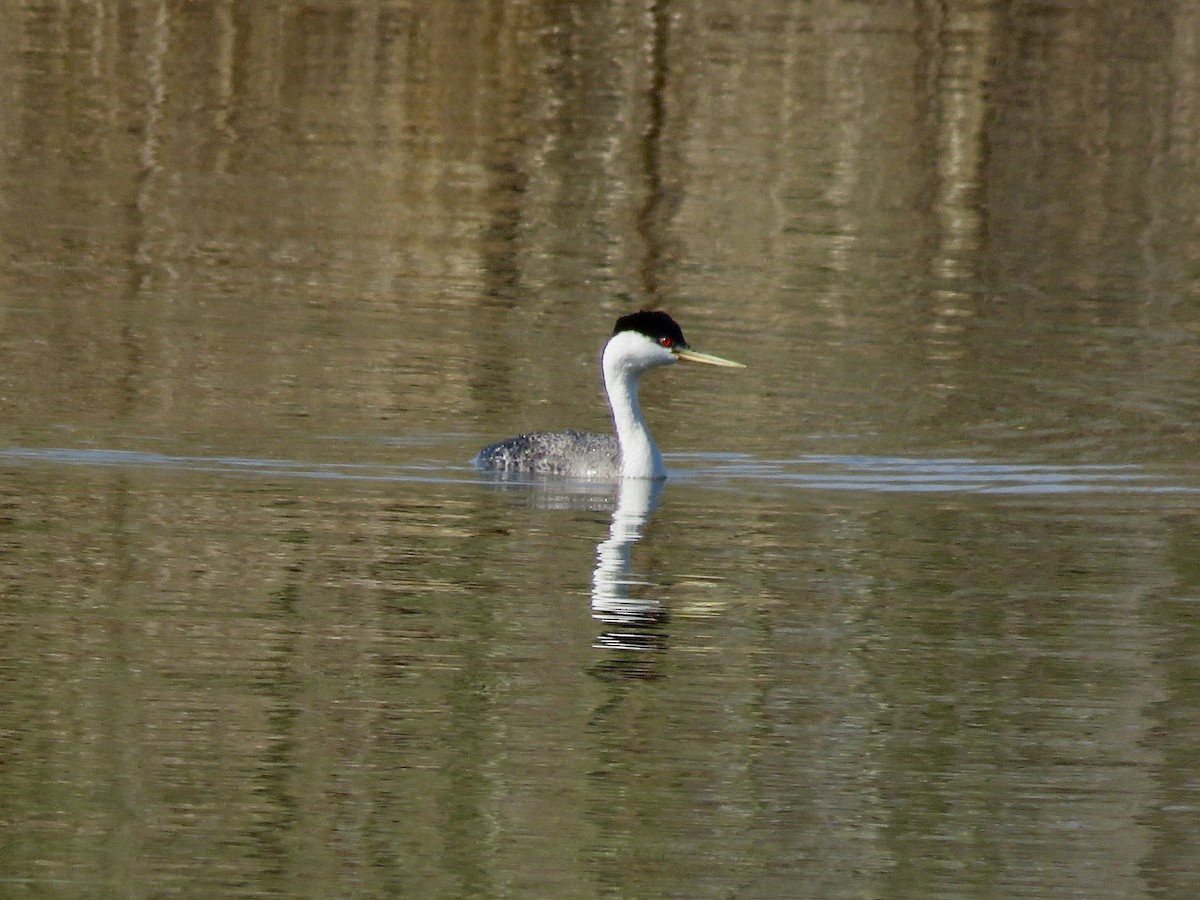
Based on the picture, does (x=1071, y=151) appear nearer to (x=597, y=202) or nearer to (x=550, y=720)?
(x=597, y=202)

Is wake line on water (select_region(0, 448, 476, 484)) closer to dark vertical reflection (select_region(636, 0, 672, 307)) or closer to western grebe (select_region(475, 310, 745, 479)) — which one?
western grebe (select_region(475, 310, 745, 479))

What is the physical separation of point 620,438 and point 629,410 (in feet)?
0.51

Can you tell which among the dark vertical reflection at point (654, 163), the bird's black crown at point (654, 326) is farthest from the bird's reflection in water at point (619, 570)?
the dark vertical reflection at point (654, 163)

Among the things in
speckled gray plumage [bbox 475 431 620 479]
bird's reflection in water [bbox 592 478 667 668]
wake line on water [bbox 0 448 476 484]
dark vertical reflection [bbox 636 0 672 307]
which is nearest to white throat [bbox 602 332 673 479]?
speckled gray plumage [bbox 475 431 620 479]

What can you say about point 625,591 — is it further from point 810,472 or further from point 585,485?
point 810,472

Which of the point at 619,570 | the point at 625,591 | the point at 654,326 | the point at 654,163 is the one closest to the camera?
the point at 625,591

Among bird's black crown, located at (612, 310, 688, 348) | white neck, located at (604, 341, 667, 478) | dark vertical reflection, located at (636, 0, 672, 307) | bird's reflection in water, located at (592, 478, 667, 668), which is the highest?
dark vertical reflection, located at (636, 0, 672, 307)

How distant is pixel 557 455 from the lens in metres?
13.2

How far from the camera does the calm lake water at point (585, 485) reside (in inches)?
297

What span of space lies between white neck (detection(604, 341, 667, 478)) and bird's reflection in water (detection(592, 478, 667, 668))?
43cm

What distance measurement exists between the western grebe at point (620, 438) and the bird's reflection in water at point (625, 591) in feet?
1.71

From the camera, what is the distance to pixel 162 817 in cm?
735

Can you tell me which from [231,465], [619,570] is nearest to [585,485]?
[231,465]

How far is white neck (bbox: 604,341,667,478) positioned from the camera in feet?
42.8
